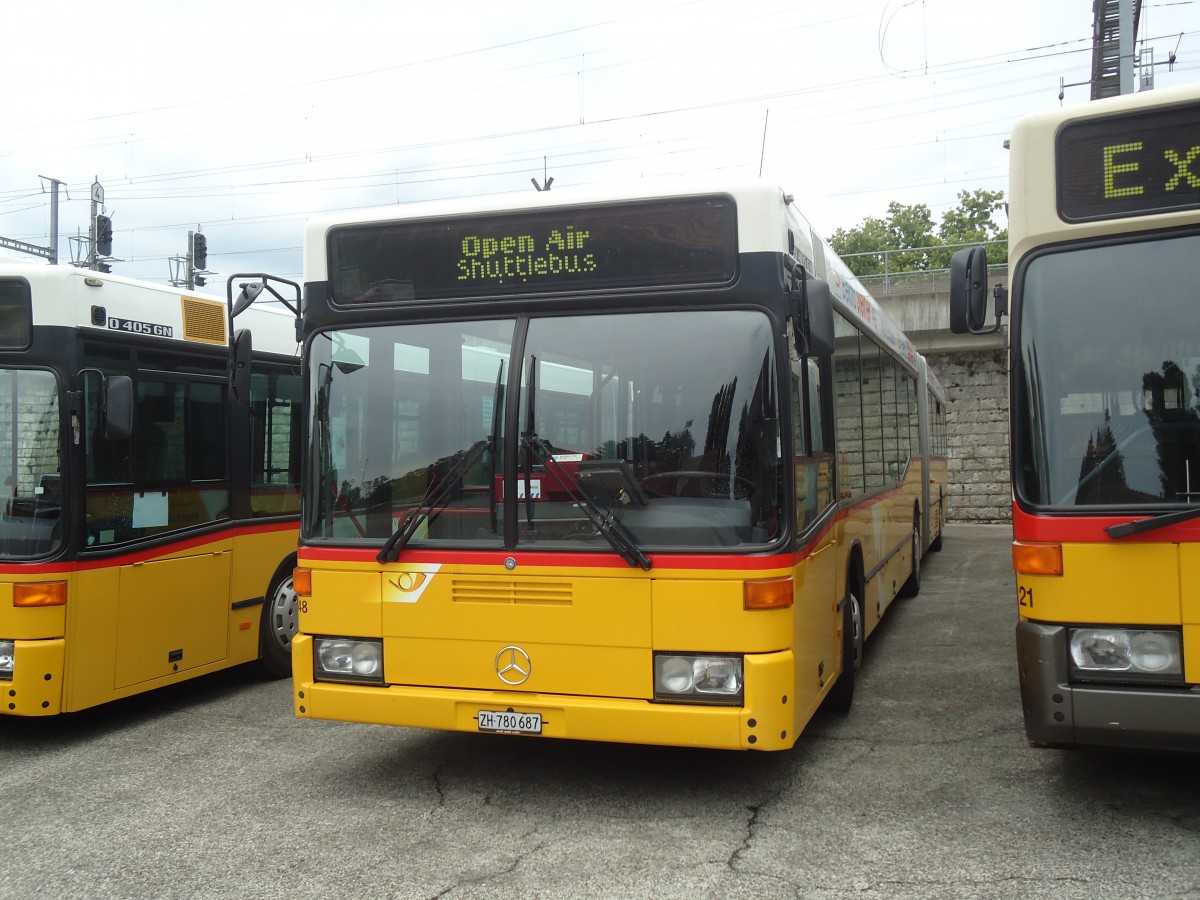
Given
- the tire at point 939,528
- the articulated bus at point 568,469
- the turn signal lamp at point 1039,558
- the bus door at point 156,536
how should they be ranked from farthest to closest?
1. the tire at point 939,528
2. the bus door at point 156,536
3. the articulated bus at point 568,469
4. the turn signal lamp at point 1039,558

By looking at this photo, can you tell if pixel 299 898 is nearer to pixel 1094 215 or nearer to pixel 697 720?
pixel 697 720

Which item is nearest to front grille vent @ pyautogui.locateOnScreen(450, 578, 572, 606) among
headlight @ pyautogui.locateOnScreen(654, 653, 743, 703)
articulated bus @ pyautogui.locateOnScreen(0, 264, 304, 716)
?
headlight @ pyautogui.locateOnScreen(654, 653, 743, 703)

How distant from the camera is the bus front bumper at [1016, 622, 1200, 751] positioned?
14.1ft

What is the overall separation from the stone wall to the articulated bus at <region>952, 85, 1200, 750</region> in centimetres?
1683

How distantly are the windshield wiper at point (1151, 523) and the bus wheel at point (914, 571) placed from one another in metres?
7.38

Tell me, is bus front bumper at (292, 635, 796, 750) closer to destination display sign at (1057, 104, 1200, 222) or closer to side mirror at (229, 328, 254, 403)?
side mirror at (229, 328, 254, 403)

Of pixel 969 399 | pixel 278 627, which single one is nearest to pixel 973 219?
pixel 969 399

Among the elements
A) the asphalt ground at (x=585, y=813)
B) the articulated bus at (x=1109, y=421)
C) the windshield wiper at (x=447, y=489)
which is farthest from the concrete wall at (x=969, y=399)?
the windshield wiper at (x=447, y=489)

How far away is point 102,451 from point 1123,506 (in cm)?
579

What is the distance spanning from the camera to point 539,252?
527 cm

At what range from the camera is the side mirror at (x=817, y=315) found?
5.07 metres

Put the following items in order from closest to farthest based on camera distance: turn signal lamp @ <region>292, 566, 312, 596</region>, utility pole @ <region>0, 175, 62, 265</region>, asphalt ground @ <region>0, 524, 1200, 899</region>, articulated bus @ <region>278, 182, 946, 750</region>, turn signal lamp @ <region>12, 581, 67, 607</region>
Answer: asphalt ground @ <region>0, 524, 1200, 899</region>, articulated bus @ <region>278, 182, 946, 750</region>, turn signal lamp @ <region>292, 566, 312, 596</region>, turn signal lamp @ <region>12, 581, 67, 607</region>, utility pole @ <region>0, 175, 62, 265</region>

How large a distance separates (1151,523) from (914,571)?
26.1 ft

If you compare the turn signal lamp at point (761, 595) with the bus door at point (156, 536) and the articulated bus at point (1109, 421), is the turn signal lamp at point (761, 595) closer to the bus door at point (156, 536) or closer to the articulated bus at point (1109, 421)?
the articulated bus at point (1109, 421)
